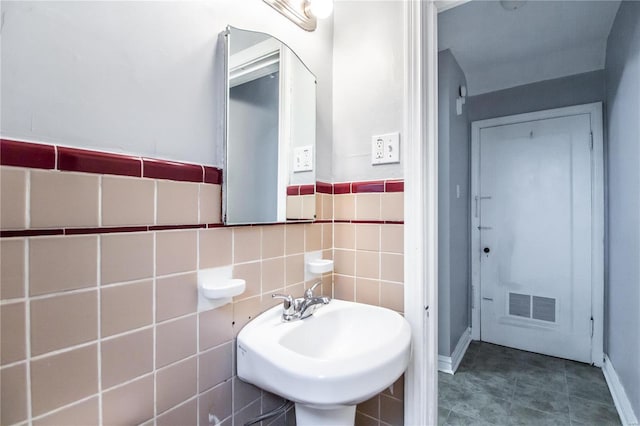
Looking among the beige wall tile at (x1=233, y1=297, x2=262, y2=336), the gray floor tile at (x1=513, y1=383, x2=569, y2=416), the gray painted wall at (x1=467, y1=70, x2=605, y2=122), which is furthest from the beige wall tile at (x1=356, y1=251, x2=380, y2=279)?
the gray painted wall at (x1=467, y1=70, x2=605, y2=122)

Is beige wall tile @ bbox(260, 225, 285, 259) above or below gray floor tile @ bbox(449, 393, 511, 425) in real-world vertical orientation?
above

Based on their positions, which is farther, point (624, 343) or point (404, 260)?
point (624, 343)

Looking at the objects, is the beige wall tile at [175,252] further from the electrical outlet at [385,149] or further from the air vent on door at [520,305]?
the air vent on door at [520,305]

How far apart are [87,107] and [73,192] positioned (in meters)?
0.18

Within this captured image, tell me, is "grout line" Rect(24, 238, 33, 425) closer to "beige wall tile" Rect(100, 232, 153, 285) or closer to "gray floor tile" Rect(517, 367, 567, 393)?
"beige wall tile" Rect(100, 232, 153, 285)

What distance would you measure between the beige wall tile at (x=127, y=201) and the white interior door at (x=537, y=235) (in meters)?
2.69

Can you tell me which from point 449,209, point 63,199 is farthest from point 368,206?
point 449,209

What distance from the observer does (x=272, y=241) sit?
102 centimetres

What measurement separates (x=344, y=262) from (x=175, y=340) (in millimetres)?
730

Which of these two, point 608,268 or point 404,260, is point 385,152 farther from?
point 608,268

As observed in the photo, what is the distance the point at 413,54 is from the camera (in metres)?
1.11

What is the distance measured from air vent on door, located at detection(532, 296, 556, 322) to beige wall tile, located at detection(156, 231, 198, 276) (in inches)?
109

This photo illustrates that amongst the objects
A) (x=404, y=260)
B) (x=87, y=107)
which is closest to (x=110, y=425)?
(x=87, y=107)

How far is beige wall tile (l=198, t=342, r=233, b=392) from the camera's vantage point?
798 mm
